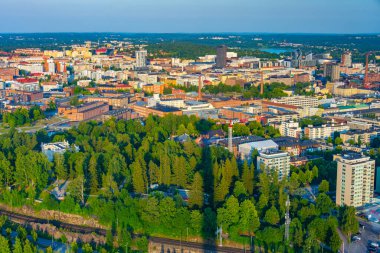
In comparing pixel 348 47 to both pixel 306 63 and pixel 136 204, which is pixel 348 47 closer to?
pixel 306 63

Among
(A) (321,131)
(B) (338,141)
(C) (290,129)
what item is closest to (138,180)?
(B) (338,141)

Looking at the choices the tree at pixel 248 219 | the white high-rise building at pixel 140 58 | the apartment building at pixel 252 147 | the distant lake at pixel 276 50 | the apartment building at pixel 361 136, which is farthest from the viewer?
the distant lake at pixel 276 50

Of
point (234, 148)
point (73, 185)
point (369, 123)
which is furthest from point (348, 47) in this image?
point (73, 185)

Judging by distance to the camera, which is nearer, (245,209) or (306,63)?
(245,209)

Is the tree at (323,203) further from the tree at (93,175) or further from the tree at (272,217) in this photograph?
the tree at (93,175)

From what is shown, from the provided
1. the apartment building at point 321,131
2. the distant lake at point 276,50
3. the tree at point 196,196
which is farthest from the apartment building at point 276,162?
the distant lake at point 276,50

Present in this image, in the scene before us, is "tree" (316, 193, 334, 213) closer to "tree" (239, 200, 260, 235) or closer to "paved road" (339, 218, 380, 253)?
"paved road" (339, 218, 380, 253)
